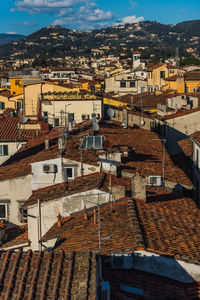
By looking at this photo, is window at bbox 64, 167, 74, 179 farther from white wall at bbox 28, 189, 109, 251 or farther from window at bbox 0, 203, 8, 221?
window at bbox 0, 203, 8, 221

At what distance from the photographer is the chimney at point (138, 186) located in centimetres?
1605

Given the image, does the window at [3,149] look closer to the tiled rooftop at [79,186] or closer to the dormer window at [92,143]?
the dormer window at [92,143]

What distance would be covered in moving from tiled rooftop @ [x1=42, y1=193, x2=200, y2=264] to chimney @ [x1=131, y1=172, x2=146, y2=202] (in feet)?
0.90

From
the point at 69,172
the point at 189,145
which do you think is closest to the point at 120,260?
the point at 69,172

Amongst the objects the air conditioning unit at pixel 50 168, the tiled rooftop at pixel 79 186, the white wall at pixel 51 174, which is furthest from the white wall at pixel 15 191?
the air conditioning unit at pixel 50 168

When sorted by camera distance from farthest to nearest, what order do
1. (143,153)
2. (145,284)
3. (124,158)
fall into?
(143,153) → (124,158) → (145,284)

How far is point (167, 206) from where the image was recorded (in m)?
16.8

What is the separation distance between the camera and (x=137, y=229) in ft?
43.8

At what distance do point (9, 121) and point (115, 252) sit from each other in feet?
82.1

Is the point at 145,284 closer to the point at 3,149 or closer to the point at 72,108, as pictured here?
the point at 3,149

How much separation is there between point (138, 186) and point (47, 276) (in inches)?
313

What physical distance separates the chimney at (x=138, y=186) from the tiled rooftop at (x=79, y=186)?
Answer: 2.80 feet

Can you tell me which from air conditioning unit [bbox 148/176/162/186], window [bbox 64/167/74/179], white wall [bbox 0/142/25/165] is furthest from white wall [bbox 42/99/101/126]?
air conditioning unit [bbox 148/176/162/186]

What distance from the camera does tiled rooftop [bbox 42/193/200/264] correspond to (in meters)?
12.7
